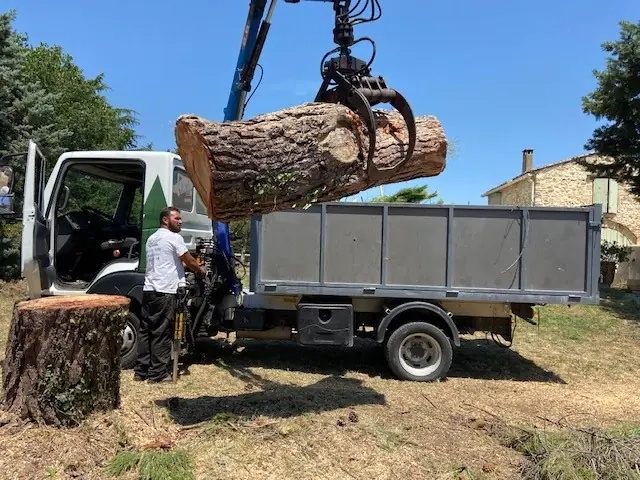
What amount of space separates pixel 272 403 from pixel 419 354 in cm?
246

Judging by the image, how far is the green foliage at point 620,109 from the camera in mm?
14500

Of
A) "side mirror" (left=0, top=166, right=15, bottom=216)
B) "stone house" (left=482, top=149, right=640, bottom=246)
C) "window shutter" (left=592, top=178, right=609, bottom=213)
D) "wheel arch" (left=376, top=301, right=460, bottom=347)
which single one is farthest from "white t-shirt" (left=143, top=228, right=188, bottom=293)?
"window shutter" (left=592, top=178, right=609, bottom=213)

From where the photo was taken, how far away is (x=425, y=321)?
6488mm

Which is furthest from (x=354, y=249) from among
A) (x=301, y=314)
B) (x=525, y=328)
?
(x=525, y=328)

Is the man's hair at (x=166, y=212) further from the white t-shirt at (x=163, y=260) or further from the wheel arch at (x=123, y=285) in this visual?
the wheel arch at (x=123, y=285)

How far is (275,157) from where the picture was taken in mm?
3775

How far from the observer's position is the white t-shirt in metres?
5.51

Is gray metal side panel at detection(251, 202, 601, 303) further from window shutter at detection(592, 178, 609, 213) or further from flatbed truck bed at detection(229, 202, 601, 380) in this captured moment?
window shutter at detection(592, 178, 609, 213)

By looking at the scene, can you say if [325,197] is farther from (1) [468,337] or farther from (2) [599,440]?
(1) [468,337]

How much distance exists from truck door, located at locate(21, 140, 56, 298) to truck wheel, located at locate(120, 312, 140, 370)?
98 cm

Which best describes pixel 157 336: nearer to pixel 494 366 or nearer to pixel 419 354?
pixel 419 354

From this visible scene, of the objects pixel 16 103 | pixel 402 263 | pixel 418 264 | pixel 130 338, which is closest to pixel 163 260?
pixel 130 338

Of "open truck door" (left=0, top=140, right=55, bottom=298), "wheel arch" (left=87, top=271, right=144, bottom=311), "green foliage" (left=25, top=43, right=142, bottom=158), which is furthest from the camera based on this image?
"green foliage" (left=25, top=43, right=142, bottom=158)

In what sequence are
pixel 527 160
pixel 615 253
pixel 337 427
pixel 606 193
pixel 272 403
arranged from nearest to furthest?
pixel 337 427
pixel 272 403
pixel 615 253
pixel 606 193
pixel 527 160
